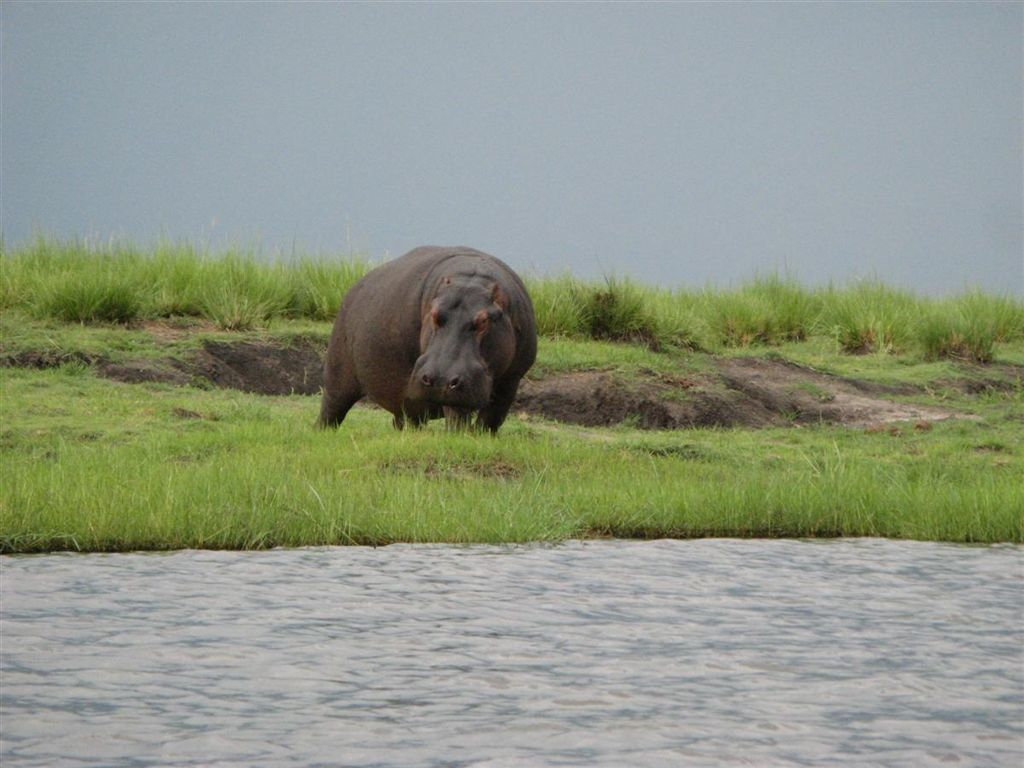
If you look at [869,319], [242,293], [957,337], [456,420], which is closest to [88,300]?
[242,293]

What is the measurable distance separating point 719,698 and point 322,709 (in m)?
0.83

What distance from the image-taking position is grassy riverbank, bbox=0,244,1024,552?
5.46m

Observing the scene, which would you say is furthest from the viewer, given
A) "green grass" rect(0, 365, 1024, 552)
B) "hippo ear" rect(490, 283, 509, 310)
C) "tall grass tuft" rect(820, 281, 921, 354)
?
"tall grass tuft" rect(820, 281, 921, 354)

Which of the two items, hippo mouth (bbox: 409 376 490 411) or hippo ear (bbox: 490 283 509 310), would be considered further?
hippo ear (bbox: 490 283 509 310)

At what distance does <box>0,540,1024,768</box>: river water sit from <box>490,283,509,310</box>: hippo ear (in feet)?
8.71

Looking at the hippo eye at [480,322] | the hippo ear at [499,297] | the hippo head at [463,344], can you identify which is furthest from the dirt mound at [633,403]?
the hippo eye at [480,322]

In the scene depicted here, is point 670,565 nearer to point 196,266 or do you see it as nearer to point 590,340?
point 590,340

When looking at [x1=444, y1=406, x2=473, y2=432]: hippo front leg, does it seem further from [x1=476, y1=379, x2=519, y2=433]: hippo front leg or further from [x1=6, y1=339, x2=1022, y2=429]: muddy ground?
[x1=6, y1=339, x2=1022, y2=429]: muddy ground

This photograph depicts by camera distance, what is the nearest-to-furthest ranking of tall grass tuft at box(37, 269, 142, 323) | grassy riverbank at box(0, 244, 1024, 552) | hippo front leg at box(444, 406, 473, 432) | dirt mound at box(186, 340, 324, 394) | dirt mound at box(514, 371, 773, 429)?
grassy riverbank at box(0, 244, 1024, 552) < hippo front leg at box(444, 406, 473, 432) < dirt mound at box(514, 371, 773, 429) < dirt mound at box(186, 340, 324, 394) < tall grass tuft at box(37, 269, 142, 323)

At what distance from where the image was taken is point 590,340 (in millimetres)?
14109

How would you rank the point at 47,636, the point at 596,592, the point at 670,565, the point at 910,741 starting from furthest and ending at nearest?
the point at 670,565, the point at 596,592, the point at 47,636, the point at 910,741

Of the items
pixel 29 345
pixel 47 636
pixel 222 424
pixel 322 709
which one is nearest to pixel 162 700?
pixel 322 709

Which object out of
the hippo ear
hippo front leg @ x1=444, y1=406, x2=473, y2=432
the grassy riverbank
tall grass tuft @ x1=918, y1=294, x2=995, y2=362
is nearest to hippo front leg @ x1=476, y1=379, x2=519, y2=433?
hippo front leg @ x1=444, y1=406, x2=473, y2=432

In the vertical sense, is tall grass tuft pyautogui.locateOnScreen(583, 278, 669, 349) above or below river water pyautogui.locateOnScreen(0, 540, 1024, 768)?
above
